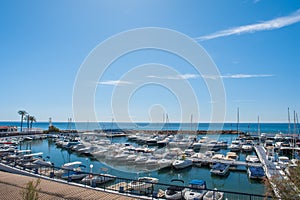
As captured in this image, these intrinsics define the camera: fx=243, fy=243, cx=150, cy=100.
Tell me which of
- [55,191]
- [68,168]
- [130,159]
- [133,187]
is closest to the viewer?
[55,191]

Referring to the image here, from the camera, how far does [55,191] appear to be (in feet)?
40.0

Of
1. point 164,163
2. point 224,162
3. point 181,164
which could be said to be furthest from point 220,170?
point 164,163

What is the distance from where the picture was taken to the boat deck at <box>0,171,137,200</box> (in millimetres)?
11453

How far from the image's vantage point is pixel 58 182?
14.2 m

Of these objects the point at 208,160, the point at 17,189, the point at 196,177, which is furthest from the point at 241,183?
the point at 17,189

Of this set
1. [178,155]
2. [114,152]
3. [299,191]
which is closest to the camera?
[299,191]

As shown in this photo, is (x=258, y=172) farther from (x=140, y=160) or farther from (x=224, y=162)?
(x=140, y=160)

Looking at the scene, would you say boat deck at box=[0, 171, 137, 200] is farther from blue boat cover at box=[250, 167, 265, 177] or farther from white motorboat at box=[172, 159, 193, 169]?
blue boat cover at box=[250, 167, 265, 177]

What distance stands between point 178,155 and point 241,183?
11.9 metres

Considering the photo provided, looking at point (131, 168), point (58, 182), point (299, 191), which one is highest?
point (299, 191)

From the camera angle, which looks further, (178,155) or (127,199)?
(178,155)

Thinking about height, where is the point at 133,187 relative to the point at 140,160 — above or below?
above

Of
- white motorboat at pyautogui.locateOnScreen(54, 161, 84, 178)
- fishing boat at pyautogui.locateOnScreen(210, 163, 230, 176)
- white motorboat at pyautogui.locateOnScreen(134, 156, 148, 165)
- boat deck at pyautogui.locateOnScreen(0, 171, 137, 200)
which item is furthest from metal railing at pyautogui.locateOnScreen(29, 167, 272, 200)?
white motorboat at pyautogui.locateOnScreen(134, 156, 148, 165)

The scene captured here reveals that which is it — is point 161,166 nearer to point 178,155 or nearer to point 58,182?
point 178,155
